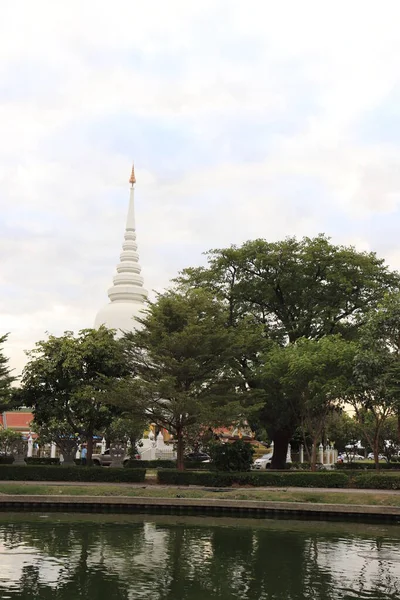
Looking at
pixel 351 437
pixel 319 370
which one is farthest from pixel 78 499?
pixel 351 437

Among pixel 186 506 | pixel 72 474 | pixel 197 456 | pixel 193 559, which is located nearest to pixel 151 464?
pixel 197 456

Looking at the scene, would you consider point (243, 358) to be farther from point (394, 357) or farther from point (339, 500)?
→ point (339, 500)

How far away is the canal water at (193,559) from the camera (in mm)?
14234

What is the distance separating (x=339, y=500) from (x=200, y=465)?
17.7 metres

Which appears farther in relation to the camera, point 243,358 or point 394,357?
point 243,358

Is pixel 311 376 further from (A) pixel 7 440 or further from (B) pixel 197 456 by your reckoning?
(B) pixel 197 456

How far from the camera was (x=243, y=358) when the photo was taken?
43969 millimetres

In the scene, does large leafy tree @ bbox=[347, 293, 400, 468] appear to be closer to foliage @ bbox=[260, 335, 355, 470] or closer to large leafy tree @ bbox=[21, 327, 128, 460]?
foliage @ bbox=[260, 335, 355, 470]

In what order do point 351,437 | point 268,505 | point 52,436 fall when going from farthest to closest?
point 351,437
point 52,436
point 268,505

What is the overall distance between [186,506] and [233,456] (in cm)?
797

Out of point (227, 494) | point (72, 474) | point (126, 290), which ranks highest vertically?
point (126, 290)

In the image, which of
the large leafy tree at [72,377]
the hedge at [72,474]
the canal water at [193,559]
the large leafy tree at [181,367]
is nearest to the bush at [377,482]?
the large leafy tree at [181,367]

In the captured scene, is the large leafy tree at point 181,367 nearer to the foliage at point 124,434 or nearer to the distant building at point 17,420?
the foliage at point 124,434

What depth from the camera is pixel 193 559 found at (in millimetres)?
17531
